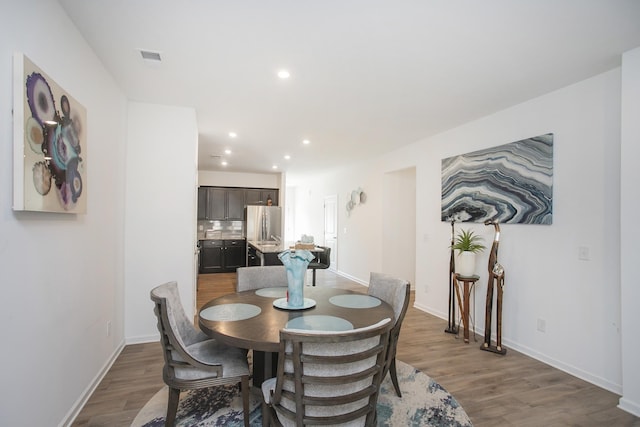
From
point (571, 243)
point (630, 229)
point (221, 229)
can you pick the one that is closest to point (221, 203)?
point (221, 229)

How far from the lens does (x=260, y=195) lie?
8938 millimetres

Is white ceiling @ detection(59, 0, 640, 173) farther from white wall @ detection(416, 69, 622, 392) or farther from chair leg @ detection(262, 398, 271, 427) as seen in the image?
chair leg @ detection(262, 398, 271, 427)

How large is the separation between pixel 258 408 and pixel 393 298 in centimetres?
126

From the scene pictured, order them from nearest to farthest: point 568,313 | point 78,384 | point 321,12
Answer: point 321,12
point 78,384
point 568,313

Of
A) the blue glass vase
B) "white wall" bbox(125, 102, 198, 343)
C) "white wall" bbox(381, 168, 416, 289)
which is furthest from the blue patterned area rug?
"white wall" bbox(381, 168, 416, 289)

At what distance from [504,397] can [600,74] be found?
2.80 metres

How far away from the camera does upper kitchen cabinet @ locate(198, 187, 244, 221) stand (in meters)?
8.44

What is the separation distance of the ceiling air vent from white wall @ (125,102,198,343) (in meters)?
1.14

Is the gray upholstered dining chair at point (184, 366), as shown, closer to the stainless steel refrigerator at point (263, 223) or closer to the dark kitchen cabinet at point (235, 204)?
the stainless steel refrigerator at point (263, 223)

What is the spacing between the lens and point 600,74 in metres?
2.84

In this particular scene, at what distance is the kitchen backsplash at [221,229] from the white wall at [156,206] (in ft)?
15.8

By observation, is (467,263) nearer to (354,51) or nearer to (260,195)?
(354,51)

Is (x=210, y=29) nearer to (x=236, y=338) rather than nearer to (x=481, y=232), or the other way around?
(x=236, y=338)

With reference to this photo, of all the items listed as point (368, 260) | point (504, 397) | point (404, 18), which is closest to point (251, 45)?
point (404, 18)
